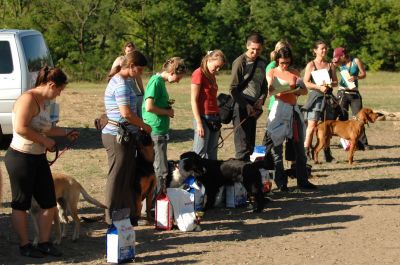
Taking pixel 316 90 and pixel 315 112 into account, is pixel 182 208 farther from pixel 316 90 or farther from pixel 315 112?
pixel 315 112

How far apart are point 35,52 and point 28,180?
6.75 metres

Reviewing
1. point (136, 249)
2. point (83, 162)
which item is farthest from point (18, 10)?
point (136, 249)

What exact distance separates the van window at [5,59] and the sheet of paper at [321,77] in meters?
4.70

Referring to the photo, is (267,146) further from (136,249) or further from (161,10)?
(161,10)

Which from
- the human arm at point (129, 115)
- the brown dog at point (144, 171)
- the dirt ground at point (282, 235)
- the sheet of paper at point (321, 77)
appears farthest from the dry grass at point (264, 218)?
the sheet of paper at point (321, 77)

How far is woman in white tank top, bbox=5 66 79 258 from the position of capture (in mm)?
6219

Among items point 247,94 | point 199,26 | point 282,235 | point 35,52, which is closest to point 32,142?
point 282,235

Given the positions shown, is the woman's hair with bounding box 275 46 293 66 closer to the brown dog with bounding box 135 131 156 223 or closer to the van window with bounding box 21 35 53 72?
the brown dog with bounding box 135 131 156 223

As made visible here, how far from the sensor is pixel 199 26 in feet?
137

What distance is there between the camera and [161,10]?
40.7 meters

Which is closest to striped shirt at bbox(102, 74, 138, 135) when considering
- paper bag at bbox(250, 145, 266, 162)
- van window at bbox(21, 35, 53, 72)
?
paper bag at bbox(250, 145, 266, 162)

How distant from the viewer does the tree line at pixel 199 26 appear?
124 feet

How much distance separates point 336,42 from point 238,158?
1321 inches

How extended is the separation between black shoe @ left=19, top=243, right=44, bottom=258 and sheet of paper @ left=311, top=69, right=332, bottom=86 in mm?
5933
